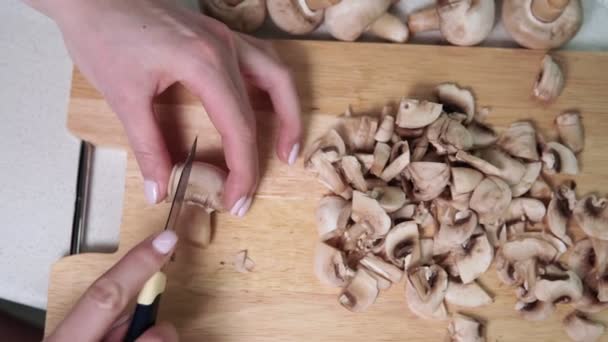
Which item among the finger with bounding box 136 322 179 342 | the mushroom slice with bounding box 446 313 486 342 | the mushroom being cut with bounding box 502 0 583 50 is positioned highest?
the mushroom being cut with bounding box 502 0 583 50

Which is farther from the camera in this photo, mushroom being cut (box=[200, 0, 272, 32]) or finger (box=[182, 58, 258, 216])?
mushroom being cut (box=[200, 0, 272, 32])

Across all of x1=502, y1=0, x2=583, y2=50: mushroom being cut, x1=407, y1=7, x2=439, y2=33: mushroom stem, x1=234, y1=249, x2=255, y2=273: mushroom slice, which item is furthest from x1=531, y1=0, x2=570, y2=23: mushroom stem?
x1=234, y1=249, x2=255, y2=273: mushroom slice

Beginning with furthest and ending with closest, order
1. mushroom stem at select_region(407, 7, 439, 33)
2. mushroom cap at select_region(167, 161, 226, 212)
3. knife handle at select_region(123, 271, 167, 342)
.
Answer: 1. mushroom stem at select_region(407, 7, 439, 33)
2. mushroom cap at select_region(167, 161, 226, 212)
3. knife handle at select_region(123, 271, 167, 342)

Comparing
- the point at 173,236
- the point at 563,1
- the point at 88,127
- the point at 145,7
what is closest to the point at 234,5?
the point at 145,7

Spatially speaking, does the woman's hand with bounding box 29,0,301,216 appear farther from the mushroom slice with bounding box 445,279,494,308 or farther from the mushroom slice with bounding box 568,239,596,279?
the mushroom slice with bounding box 568,239,596,279

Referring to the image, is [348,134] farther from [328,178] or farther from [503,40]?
[503,40]
